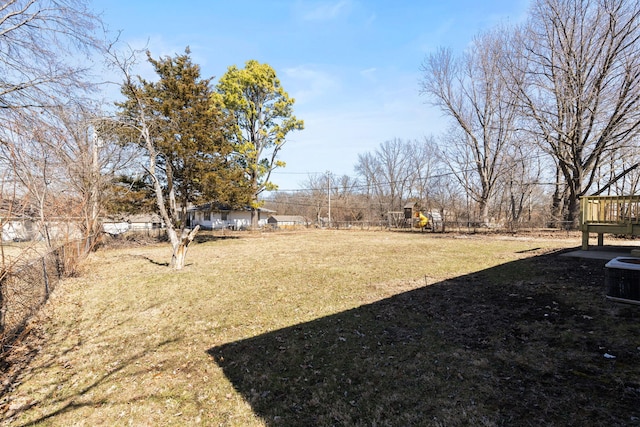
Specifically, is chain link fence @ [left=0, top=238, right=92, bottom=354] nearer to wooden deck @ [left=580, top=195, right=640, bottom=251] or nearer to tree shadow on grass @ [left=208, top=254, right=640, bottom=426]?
tree shadow on grass @ [left=208, top=254, right=640, bottom=426]

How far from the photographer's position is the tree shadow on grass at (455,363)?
261 cm

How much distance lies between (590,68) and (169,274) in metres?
21.0

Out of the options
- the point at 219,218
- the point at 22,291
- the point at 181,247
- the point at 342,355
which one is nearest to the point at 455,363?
the point at 342,355

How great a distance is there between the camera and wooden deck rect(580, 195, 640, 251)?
741 cm

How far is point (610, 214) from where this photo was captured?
8047 millimetres

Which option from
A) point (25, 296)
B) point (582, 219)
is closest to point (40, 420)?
point (25, 296)

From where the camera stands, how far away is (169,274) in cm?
881

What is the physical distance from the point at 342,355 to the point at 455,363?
4.36ft

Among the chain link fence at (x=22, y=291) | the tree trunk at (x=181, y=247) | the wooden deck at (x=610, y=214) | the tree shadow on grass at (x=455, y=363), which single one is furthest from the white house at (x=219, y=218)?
the tree shadow on grass at (x=455, y=363)

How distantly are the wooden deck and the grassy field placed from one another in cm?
161

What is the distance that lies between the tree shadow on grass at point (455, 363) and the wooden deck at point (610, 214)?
335cm

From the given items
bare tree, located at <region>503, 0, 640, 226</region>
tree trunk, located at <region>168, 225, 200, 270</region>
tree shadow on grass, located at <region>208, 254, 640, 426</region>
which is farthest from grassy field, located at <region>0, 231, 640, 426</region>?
bare tree, located at <region>503, 0, 640, 226</region>

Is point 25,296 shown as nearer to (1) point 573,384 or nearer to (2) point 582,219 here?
(1) point 573,384

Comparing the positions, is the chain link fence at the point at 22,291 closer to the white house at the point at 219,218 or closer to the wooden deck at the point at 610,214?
the wooden deck at the point at 610,214
